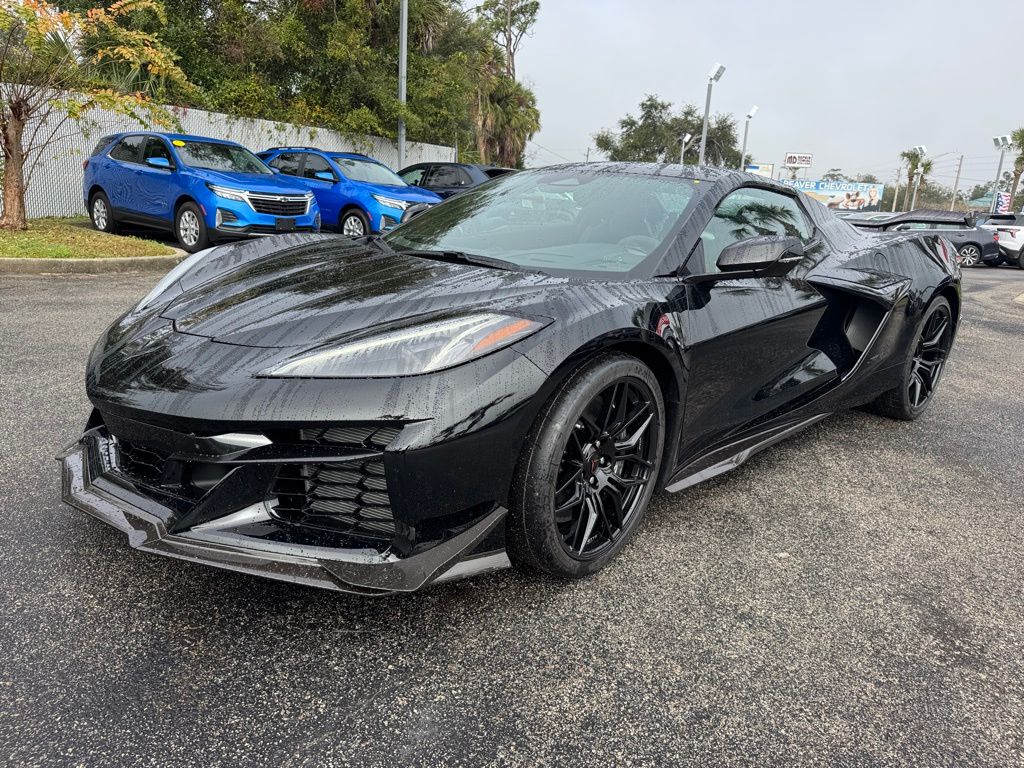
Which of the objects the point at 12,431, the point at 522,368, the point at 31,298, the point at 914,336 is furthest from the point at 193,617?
the point at 31,298

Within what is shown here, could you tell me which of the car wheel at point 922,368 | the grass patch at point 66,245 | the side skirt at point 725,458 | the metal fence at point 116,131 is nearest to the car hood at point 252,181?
the grass patch at point 66,245

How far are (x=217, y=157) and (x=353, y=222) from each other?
2.17 meters

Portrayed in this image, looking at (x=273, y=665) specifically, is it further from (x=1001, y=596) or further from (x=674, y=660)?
(x=1001, y=596)

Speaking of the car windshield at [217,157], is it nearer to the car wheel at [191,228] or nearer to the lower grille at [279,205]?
the car wheel at [191,228]

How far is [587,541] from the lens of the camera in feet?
7.54

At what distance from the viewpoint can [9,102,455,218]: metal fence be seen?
40.2ft

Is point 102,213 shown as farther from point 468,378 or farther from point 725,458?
point 468,378

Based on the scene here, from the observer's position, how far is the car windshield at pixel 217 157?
9.81 m

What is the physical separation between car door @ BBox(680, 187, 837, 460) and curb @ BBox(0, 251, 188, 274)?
714cm

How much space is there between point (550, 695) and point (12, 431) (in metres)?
2.67

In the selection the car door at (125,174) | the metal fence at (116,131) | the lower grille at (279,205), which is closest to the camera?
the lower grille at (279,205)

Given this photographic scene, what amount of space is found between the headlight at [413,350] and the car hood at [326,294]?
81 mm

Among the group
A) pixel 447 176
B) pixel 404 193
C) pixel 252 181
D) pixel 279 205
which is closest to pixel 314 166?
pixel 404 193

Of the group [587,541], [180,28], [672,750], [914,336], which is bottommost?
[672,750]
